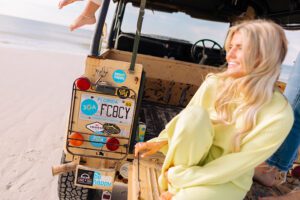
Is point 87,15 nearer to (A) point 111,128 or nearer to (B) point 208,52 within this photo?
(A) point 111,128

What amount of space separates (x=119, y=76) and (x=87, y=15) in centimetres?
61

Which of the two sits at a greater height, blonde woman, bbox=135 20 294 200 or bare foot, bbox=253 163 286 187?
blonde woman, bbox=135 20 294 200

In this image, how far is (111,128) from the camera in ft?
7.93

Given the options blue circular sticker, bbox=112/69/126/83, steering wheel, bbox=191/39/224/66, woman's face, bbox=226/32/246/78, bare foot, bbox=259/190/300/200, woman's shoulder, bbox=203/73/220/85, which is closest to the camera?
woman's face, bbox=226/32/246/78

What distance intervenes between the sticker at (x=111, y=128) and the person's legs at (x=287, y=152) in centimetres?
112

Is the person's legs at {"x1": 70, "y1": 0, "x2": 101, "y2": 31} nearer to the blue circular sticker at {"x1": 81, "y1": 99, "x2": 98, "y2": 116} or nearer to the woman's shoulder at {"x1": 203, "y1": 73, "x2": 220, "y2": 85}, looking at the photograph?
the blue circular sticker at {"x1": 81, "y1": 99, "x2": 98, "y2": 116}

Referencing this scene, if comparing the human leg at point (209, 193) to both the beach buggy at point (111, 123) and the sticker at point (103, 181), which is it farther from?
the sticker at point (103, 181)

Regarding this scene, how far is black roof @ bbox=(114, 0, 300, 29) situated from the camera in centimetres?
475

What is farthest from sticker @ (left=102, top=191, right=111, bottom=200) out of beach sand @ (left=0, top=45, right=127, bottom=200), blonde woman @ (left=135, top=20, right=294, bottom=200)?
blonde woman @ (left=135, top=20, right=294, bottom=200)

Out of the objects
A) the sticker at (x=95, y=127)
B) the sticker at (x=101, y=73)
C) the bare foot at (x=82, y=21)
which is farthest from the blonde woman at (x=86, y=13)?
the sticker at (x=95, y=127)

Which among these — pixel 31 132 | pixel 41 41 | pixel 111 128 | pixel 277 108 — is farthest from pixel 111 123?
pixel 41 41

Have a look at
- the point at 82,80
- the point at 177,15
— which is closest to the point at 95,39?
the point at 82,80

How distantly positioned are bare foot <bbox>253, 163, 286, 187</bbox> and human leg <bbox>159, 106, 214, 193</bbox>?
942mm

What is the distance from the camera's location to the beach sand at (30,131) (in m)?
3.42
